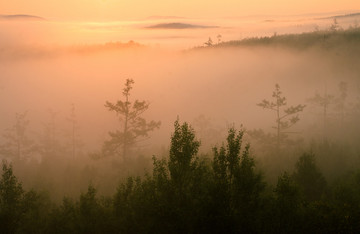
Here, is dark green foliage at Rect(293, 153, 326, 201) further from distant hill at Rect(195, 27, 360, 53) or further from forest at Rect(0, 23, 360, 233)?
distant hill at Rect(195, 27, 360, 53)

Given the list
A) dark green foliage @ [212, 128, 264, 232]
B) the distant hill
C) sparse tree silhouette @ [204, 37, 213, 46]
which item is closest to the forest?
dark green foliage @ [212, 128, 264, 232]

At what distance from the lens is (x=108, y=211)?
87.9 ft

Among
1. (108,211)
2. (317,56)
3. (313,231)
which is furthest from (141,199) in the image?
(317,56)

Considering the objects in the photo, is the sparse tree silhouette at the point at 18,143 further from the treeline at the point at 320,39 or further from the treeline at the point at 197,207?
the treeline at the point at 320,39

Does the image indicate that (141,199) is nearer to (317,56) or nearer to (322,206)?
(322,206)

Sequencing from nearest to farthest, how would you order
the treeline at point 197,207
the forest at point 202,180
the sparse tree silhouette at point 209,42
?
the treeline at point 197,207 → the forest at point 202,180 → the sparse tree silhouette at point 209,42

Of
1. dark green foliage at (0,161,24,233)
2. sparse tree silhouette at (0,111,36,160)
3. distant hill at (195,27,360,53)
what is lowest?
dark green foliage at (0,161,24,233)

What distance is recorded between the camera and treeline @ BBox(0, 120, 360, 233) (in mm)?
24156

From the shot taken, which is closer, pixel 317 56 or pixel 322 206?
pixel 322 206

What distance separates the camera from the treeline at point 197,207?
24156 millimetres

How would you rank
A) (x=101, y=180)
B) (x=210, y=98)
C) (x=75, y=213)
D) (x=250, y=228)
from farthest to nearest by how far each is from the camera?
(x=210, y=98) < (x=101, y=180) < (x=75, y=213) < (x=250, y=228)

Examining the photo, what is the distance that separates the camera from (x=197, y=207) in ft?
79.8

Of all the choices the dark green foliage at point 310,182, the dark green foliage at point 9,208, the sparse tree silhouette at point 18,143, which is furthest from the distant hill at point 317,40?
the dark green foliage at point 9,208

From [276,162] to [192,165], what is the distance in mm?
28034
